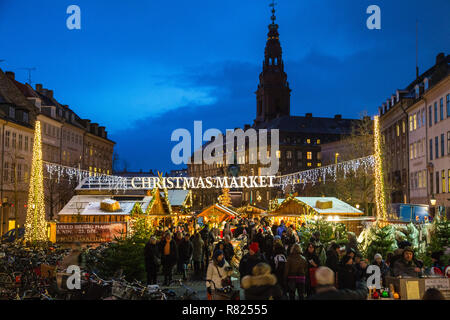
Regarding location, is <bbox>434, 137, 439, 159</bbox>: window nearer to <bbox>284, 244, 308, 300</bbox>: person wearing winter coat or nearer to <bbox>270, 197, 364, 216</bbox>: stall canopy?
<bbox>270, 197, 364, 216</bbox>: stall canopy

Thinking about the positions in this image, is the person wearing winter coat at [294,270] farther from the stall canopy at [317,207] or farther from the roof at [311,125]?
the roof at [311,125]

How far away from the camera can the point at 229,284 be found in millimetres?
10219

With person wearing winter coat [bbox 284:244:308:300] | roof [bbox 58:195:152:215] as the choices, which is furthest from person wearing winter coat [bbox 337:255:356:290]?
roof [bbox 58:195:152:215]

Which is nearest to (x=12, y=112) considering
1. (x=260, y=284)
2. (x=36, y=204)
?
(x=36, y=204)

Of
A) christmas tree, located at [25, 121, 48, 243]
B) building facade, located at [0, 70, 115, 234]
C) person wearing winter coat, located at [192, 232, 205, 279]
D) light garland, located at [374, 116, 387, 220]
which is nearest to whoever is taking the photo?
person wearing winter coat, located at [192, 232, 205, 279]

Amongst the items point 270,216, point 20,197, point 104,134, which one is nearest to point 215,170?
point 104,134

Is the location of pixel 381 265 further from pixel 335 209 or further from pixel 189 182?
pixel 189 182

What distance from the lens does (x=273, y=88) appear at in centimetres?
12400

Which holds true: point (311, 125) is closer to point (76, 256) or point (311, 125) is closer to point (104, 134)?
point (104, 134)

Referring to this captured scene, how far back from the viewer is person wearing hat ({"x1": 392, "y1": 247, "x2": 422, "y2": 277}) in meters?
10.0

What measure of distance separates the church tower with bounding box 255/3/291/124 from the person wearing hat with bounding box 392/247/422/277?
112 metres

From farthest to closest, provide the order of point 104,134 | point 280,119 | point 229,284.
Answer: point 280,119
point 104,134
point 229,284
